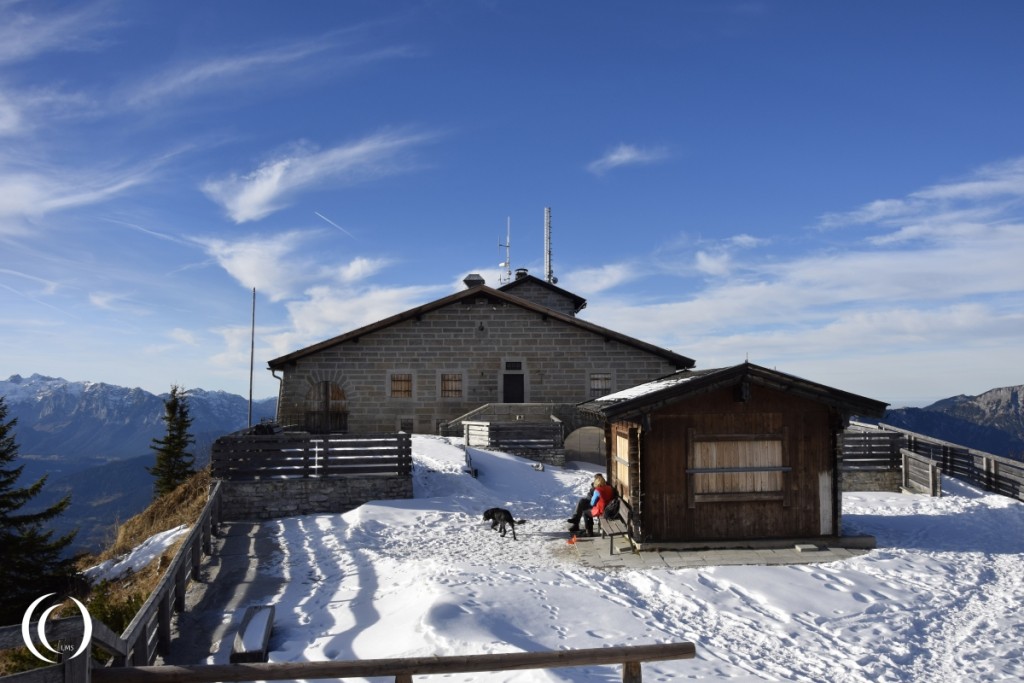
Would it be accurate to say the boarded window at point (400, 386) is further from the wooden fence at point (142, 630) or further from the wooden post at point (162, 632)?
the wooden post at point (162, 632)

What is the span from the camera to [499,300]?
89.6 feet

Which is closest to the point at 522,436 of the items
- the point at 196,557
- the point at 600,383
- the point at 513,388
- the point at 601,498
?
the point at 513,388

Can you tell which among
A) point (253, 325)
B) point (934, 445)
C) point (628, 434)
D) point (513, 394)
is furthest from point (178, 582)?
point (253, 325)

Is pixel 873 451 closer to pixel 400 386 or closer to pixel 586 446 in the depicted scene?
pixel 586 446

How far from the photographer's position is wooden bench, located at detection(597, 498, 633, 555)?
12461 millimetres

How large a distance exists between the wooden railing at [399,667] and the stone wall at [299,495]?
38.2ft

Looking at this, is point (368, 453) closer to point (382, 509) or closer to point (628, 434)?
point (382, 509)

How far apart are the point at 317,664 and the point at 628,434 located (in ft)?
29.1

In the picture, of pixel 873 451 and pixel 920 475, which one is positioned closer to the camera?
pixel 920 475

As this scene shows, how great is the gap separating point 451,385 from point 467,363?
3.74 feet

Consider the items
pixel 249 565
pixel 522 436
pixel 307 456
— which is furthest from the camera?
pixel 522 436

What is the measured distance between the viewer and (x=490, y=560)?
1178cm

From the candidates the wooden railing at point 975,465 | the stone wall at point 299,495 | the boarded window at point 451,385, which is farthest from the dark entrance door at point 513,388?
the wooden railing at point 975,465

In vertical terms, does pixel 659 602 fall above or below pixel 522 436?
below
